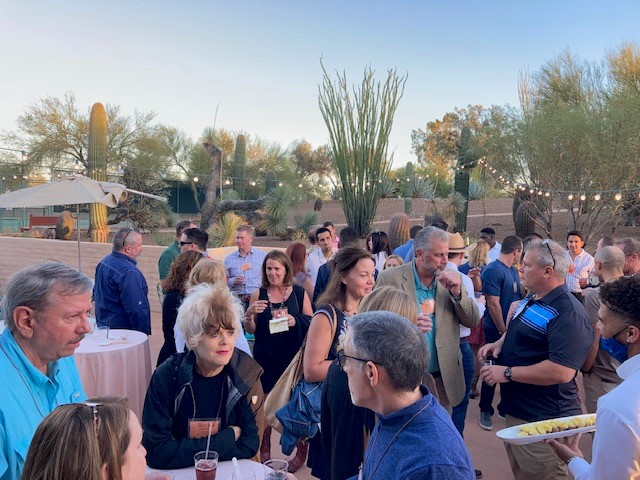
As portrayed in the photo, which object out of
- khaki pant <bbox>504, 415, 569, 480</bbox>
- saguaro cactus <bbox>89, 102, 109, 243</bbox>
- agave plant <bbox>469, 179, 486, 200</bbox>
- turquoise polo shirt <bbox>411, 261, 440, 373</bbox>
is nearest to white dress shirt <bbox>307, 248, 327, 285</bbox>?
turquoise polo shirt <bbox>411, 261, 440, 373</bbox>

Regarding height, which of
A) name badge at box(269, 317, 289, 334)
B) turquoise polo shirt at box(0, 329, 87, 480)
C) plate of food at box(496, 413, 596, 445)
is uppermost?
turquoise polo shirt at box(0, 329, 87, 480)

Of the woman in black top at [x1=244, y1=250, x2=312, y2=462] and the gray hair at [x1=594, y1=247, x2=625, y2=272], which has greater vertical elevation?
the gray hair at [x1=594, y1=247, x2=625, y2=272]

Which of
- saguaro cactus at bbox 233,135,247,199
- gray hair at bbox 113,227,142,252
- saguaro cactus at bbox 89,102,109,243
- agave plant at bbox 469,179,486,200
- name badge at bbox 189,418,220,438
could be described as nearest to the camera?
name badge at bbox 189,418,220,438

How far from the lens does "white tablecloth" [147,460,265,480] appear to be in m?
2.28

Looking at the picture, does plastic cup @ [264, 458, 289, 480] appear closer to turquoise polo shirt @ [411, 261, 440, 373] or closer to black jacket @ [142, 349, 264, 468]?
black jacket @ [142, 349, 264, 468]

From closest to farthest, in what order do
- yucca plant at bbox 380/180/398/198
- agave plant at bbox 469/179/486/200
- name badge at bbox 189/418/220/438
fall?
name badge at bbox 189/418/220/438 < yucca plant at bbox 380/180/398/198 < agave plant at bbox 469/179/486/200

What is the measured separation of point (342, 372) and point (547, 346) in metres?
1.44

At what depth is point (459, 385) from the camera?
12.0 ft

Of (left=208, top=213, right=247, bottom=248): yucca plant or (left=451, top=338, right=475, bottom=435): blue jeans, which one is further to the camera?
(left=208, top=213, right=247, bottom=248): yucca plant

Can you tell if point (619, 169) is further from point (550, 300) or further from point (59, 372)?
point (59, 372)

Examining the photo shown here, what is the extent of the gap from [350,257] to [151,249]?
9.81 meters

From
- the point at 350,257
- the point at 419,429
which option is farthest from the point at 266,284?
the point at 419,429

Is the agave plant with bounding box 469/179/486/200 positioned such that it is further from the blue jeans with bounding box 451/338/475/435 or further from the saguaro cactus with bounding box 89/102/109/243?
the blue jeans with bounding box 451/338/475/435

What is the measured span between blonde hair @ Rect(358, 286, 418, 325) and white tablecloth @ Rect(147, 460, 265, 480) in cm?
93
